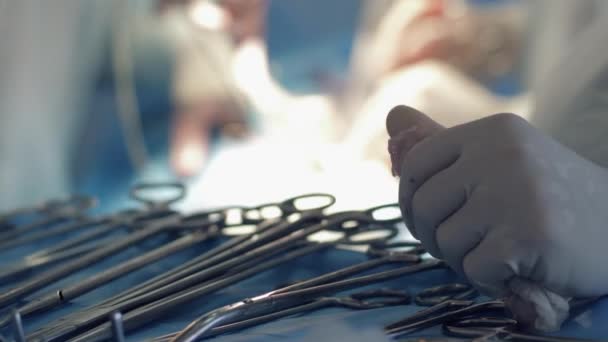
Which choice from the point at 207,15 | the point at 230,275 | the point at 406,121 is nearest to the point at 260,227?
the point at 230,275

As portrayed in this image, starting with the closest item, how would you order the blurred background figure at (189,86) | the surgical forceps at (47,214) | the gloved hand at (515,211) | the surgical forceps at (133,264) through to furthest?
the gloved hand at (515,211) → the surgical forceps at (133,264) → the surgical forceps at (47,214) → the blurred background figure at (189,86)

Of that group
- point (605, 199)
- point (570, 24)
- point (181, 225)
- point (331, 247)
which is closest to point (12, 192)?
point (181, 225)

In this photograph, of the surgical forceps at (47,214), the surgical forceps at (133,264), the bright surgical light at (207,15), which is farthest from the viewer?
the bright surgical light at (207,15)

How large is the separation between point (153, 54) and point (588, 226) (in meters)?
1.56

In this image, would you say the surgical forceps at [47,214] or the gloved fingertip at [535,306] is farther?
the surgical forceps at [47,214]

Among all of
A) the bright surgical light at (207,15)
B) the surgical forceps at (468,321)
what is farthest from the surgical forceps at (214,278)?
the bright surgical light at (207,15)

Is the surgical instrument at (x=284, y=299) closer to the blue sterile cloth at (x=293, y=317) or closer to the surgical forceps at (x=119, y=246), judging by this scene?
the blue sterile cloth at (x=293, y=317)

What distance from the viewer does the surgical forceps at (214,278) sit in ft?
1.47

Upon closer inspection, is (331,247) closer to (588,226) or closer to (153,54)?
(588,226)

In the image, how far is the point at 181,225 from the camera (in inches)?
27.1

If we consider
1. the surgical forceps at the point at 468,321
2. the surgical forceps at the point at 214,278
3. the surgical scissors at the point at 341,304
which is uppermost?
the surgical forceps at the point at 214,278

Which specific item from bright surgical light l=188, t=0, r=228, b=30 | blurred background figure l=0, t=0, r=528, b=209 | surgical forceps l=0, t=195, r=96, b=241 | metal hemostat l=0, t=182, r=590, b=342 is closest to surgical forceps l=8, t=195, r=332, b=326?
metal hemostat l=0, t=182, r=590, b=342

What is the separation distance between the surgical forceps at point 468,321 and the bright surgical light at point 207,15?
1415 mm

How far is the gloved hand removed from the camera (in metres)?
0.36
